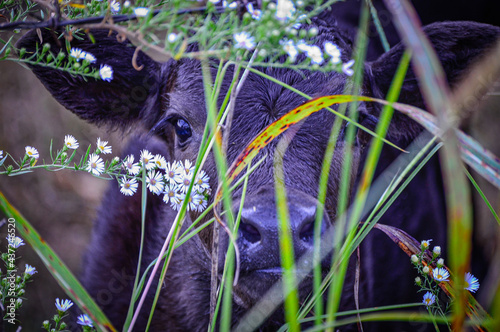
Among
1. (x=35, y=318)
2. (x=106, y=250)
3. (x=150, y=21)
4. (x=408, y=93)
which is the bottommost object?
(x=35, y=318)

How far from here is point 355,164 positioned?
2883mm

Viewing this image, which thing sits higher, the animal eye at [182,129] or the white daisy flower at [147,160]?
the white daisy flower at [147,160]

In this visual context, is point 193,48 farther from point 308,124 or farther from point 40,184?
point 40,184

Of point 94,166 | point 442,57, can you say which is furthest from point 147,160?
point 442,57

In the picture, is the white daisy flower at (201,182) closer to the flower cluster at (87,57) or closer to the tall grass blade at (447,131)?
the flower cluster at (87,57)

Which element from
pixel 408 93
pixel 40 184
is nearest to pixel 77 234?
pixel 40 184

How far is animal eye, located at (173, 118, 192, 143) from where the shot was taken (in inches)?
104

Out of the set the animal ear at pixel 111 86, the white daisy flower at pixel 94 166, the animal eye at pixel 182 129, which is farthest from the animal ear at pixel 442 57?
the white daisy flower at pixel 94 166

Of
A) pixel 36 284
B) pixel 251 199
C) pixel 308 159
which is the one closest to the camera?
pixel 251 199

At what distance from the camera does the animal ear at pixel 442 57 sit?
2551mm

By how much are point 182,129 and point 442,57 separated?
5.89 ft

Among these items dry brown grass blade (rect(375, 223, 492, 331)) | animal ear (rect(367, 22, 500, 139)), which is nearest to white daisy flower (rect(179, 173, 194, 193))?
dry brown grass blade (rect(375, 223, 492, 331))

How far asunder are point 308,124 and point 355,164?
673 millimetres

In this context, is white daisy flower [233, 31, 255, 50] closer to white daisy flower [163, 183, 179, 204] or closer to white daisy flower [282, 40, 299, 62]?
A: white daisy flower [282, 40, 299, 62]
